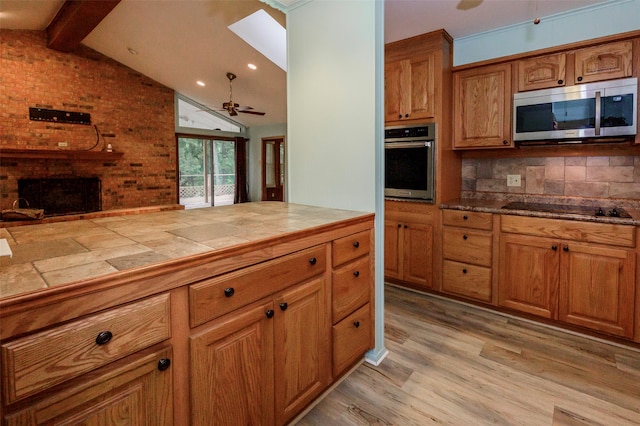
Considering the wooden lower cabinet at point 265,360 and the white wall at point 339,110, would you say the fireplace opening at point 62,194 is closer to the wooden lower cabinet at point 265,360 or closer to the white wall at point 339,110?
the white wall at point 339,110

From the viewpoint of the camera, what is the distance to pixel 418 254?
3035 millimetres

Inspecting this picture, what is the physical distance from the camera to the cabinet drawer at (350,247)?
5.40 feet

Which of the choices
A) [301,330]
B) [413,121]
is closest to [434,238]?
[413,121]

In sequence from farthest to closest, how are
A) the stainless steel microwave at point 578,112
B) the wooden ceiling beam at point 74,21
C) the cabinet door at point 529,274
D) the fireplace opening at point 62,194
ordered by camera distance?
the fireplace opening at point 62,194
the wooden ceiling beam at point 74,21
the cabinet door at point 529,274
the stainless steel microwave at point 578,112

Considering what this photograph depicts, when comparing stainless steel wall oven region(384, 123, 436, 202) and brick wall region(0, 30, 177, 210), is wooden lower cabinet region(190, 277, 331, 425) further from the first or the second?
brick wall region(0, 30, 177, 210)

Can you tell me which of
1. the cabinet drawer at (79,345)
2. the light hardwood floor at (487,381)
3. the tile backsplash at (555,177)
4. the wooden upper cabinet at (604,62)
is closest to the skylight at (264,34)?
the tile backsplash at (555,177)

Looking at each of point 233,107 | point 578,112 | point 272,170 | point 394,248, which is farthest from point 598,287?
point 272,170

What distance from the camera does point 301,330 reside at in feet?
4.78

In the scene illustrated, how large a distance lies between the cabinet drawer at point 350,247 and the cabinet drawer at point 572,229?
1.33m

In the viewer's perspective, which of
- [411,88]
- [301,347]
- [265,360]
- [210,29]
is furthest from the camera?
[210,29]

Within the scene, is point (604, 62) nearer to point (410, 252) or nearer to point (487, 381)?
point (410, 252)

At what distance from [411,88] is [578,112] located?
4.07 feet

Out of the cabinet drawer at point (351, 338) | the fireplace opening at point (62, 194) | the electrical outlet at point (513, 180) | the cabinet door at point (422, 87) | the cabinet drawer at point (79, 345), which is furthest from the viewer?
the fireplace opening at point (62, 194)

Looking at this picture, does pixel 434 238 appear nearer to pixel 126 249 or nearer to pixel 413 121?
pixel 413 121
